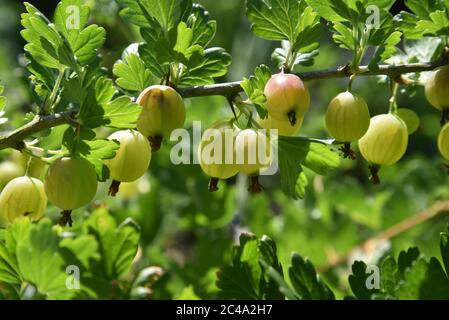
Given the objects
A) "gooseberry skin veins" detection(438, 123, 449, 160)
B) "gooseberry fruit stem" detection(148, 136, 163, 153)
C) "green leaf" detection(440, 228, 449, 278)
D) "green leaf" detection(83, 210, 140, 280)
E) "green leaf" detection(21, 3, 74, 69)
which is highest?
"green leaf" detection(21, 3, 74, 69)

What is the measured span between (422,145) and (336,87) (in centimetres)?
126

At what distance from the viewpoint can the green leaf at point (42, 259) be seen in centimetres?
80

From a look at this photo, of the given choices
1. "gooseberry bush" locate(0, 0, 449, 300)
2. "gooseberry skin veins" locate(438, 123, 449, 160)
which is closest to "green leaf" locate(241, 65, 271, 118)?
"gooseberry bush" locate(0, 0, 449, 300)

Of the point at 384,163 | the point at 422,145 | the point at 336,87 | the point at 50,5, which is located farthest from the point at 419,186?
the point at 50,5

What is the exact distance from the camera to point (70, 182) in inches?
26.2

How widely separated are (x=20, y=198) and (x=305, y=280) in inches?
13.6

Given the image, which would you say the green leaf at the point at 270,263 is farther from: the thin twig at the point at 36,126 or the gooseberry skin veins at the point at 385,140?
the thin twig at the point at 36,126

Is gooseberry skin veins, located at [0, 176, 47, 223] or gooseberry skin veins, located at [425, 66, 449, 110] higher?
gooseberry skin veins, located at [425, 66, 449, 110]

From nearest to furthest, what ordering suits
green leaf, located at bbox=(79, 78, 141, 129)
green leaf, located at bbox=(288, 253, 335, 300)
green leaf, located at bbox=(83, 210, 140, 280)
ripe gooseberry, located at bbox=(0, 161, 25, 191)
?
green leaf, located at bbox=(79, 78, 141, 129) < green leaf, located at bbox=(288, 253, 335, 300) < green leaf, located at bbox=(83, 210, 140, 280) < ripe gooseberry, located at bbox=(0, 161, 25, 191)

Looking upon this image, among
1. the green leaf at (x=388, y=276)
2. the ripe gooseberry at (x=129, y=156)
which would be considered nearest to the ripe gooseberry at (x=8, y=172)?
the ripe gooseberry at (x=129, y=156)

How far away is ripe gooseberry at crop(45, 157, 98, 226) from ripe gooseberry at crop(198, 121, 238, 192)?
0.12m

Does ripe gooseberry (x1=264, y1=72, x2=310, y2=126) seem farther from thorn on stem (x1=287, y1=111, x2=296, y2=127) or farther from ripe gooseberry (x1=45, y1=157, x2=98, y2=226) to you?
ripe gooseberry (x1=45, y1=157, x2=98, y2=226)

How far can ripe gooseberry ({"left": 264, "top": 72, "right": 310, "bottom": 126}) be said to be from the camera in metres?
0.68

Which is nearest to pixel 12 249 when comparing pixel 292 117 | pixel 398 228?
pixel 292 117
